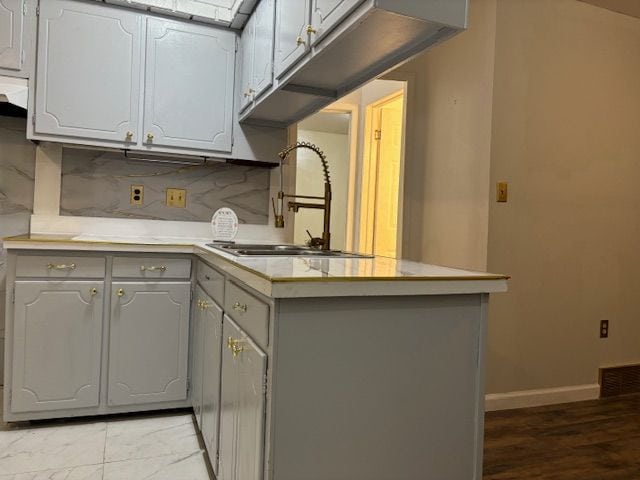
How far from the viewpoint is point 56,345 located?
2.16m

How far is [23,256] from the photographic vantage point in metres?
2.09

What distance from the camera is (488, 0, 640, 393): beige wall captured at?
2604 millimetres

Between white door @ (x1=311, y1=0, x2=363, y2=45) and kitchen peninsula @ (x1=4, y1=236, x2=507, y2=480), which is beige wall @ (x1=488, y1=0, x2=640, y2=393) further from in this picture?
kitchen peninsula @ (x1=4, y1=236, x2=507, y2=480)

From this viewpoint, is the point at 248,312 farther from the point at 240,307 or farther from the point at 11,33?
the point at 11,33

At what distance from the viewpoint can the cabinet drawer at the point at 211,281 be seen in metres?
1.70

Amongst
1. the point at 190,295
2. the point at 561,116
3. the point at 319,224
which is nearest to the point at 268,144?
the point at 190,295

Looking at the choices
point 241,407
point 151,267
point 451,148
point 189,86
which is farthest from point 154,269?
point 451,148

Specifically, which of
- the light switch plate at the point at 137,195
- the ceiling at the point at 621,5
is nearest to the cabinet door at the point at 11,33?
the light switch plate at the point at 137,195

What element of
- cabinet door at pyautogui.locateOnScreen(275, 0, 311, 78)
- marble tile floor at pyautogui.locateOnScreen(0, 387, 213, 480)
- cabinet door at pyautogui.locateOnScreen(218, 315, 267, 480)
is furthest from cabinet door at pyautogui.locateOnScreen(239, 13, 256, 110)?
marble tile floor at pyautogui.locateOnScreen(0, 387, 213, 480)

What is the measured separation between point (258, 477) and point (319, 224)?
475 cm

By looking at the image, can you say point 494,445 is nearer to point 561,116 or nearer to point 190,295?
point 190,295

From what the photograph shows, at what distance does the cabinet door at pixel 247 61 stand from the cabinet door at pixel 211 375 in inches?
45.7

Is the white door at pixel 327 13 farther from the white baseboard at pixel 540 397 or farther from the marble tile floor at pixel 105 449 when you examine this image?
the white baseboard at pixel 540 397

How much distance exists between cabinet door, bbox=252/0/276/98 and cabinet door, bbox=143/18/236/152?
14.1 inches
